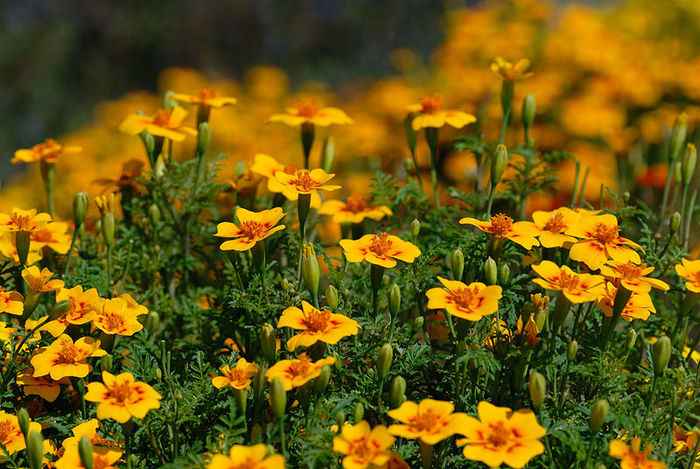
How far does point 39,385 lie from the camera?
154 cm

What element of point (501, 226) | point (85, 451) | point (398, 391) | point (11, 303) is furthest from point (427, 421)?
point (11, 303)

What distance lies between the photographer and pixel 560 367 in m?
1.63

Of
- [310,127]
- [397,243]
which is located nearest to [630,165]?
[310,127]

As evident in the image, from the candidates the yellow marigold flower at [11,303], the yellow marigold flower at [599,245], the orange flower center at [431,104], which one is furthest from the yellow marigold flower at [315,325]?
the orange flower center at [431,104]

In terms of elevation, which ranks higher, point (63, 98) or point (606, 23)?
point (606, 23)

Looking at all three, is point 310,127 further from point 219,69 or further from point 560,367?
point 219,69

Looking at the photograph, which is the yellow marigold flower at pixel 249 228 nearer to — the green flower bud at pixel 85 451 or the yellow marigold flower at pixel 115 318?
the yellow marigold flower at pixel 115 318

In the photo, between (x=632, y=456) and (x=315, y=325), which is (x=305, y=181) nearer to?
(x=315, y=325)

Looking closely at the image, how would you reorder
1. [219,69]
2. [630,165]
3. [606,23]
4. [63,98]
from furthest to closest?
[219,69]
[63,98]
[606,23]
[630,165]

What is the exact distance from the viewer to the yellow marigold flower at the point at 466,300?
1.33m

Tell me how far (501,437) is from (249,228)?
0.70 meters

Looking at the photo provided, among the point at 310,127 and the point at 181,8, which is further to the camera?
the point at 181,8

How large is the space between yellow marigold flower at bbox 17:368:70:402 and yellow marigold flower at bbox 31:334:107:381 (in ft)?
0.21

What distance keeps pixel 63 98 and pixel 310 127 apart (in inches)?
324
